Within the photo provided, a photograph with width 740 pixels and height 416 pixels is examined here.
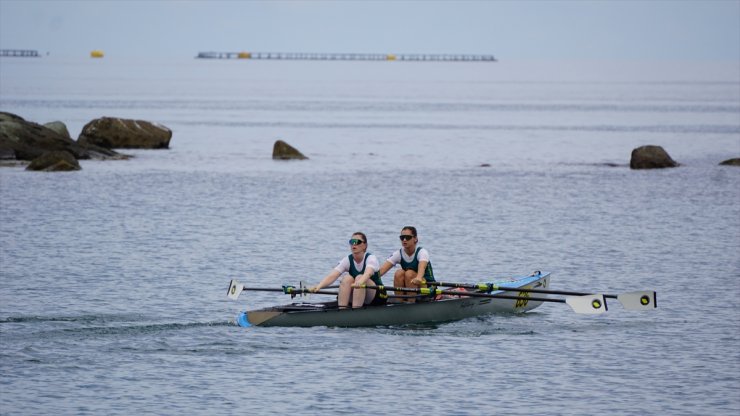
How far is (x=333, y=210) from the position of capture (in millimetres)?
51844

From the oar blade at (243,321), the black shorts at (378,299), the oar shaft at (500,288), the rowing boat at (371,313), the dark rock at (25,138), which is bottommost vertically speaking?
the oar blade at (243,321)

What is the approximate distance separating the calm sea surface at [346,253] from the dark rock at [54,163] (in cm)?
126

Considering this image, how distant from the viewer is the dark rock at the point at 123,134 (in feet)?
238

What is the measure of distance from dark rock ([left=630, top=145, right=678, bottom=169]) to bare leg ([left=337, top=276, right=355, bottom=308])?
149ft

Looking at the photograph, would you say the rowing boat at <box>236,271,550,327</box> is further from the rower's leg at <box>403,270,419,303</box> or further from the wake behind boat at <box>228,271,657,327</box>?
the rower's leg at <box>403,270,419,303</box>

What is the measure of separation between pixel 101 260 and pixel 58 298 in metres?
6.81

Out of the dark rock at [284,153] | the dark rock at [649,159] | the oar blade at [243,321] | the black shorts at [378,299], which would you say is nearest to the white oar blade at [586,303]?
the black shorts at [378,299]

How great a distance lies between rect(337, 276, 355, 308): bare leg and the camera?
27.0 meters

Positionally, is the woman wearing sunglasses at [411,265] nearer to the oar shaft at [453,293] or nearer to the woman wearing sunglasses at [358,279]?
the oar shaft at [453,293]

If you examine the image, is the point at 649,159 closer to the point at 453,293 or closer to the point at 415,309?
the point at 453,293

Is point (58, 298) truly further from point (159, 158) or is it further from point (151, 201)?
point (159, 158)

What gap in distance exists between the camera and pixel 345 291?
88.9ft

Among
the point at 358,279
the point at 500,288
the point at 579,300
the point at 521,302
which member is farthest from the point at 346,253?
the point at 579,300

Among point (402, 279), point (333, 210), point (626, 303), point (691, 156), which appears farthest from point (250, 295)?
point (691, 156)
